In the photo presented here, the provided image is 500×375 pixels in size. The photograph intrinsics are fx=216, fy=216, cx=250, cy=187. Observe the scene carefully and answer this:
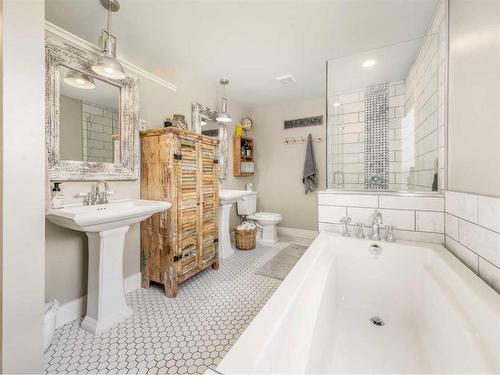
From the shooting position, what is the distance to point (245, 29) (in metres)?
1.90

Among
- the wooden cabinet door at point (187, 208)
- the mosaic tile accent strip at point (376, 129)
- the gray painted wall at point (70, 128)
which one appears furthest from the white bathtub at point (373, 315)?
the gray painted wall at point (70, 128)

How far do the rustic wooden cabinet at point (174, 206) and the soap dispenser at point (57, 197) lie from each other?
0.64 m

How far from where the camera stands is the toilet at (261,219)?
3.35 m

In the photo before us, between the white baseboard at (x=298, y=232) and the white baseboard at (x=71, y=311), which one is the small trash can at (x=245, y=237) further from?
the white baseboard at (x=71, y=311)

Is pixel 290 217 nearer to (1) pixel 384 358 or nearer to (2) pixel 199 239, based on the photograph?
(2) pixel 199 239

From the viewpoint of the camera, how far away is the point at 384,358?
111 centimetres

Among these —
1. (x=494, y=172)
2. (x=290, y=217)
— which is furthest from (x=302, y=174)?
(x=494, y=172)

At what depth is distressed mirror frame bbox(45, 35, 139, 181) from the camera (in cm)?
149

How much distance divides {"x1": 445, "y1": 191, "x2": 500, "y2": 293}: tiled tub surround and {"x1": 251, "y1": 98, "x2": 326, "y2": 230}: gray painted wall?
2.27 metres

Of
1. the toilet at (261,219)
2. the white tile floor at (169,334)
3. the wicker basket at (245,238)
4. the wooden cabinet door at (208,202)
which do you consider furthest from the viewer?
the toilet at (261,219)

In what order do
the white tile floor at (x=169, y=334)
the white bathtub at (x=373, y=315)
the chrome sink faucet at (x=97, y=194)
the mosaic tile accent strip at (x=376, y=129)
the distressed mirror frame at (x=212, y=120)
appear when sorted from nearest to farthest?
1. the white bathtub at (x=373, y=315)
2. the white tile floor at (x=169, y=334)
3. the chrome sink faucet at (x=97, y=194)
4. the mosaic tile accent strip at (x=376, y=129)
5. the distressed mirror frame at (x=212, y=120)

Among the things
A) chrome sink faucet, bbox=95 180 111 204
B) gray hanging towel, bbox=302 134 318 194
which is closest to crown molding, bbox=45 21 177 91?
chrome sink faucet, bbox=95 180 111 204

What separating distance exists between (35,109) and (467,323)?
206cm

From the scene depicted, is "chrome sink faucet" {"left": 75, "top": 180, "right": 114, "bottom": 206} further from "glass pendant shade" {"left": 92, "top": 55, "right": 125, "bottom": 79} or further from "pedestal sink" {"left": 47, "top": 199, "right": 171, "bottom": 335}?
"glass pendant shade" {"left": 92, "top": 55, "right": 125, "bottom": 79}
